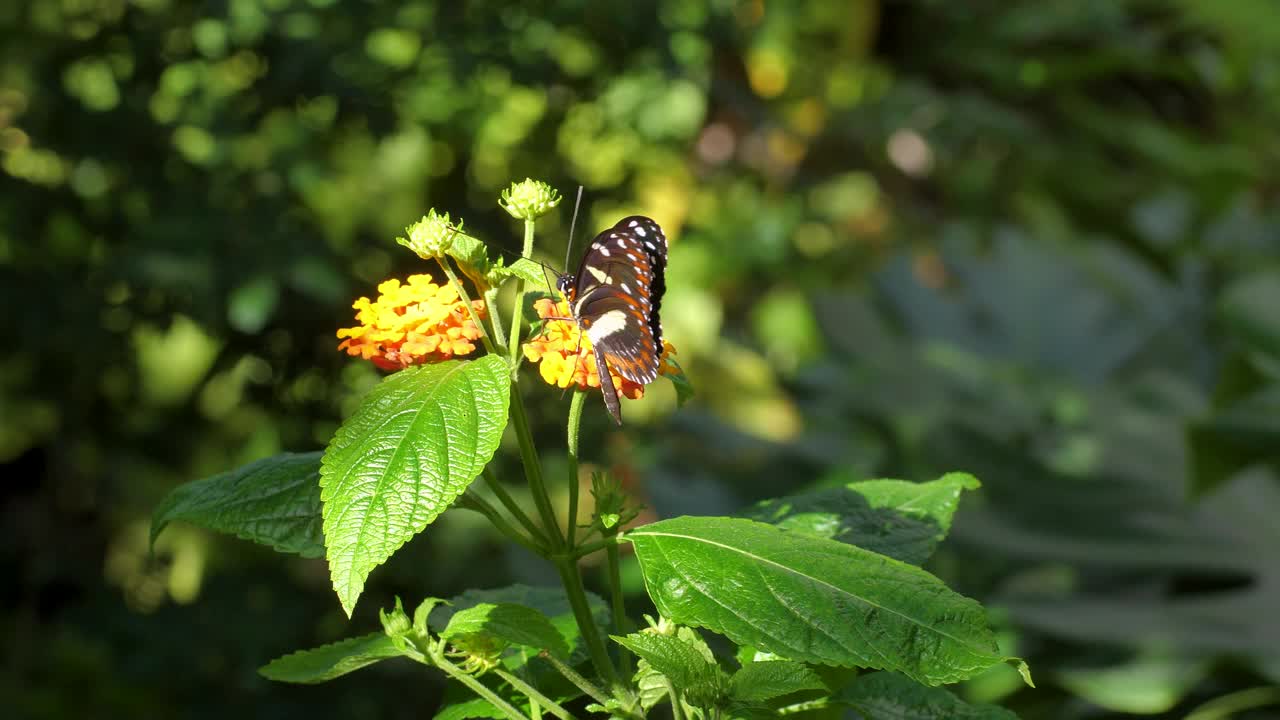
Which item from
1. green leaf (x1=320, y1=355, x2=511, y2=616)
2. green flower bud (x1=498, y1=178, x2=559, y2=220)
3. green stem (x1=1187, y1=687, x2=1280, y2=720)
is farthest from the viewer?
green stem (x1=1187, y1=687, x2=1280, y2=720)

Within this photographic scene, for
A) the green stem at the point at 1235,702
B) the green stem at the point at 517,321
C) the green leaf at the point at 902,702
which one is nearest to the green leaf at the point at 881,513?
the green leaf at the point at 902,702

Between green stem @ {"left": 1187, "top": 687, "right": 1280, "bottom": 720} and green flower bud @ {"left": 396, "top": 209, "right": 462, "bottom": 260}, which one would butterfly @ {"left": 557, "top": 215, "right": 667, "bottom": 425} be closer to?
green flower bud @ {"left": 396, "top": 209, "right": 462, "bottom": 260}

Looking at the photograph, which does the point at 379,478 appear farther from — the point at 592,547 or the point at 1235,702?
the point at 1235,702

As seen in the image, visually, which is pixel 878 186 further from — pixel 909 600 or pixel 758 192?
pixel 909 600

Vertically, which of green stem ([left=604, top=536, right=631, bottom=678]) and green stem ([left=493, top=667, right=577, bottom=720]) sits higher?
green stem ([left=604, top=536, right=631, bottom=678])

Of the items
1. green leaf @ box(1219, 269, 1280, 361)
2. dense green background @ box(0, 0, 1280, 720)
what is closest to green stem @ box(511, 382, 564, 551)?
dense green background @ box(0, 0, 1280, 720)

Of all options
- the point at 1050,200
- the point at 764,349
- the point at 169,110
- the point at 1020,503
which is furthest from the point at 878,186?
the point at 169,110
